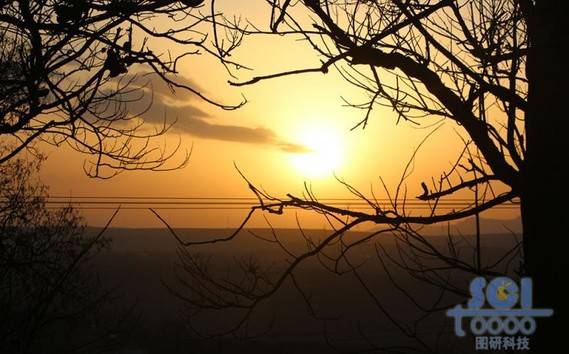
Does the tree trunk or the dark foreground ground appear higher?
the tree trunk

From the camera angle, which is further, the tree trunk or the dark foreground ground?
the dark foreground ground

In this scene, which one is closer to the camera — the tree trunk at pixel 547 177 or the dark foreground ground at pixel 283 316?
the tree trunk at pixel 547 177

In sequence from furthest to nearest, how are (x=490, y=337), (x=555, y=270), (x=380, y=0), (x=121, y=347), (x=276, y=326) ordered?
(x=276, y=326) → (x=121, y=347) → (x=380, y=0) → (x=490, y=337) → (x=555, y=270)

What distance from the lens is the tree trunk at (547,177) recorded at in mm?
2871

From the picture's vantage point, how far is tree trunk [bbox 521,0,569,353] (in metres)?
2.87

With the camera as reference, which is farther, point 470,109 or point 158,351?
point 158,351

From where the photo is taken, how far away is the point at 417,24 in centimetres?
385

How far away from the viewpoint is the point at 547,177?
295 centimetres

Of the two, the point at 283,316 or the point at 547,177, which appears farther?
the point at 283,316

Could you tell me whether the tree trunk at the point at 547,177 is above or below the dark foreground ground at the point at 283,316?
above

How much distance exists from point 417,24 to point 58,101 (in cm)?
261

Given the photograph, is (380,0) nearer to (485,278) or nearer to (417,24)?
(417,24)

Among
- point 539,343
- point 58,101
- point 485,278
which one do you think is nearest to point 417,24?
point 485,278

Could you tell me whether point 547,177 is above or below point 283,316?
above
